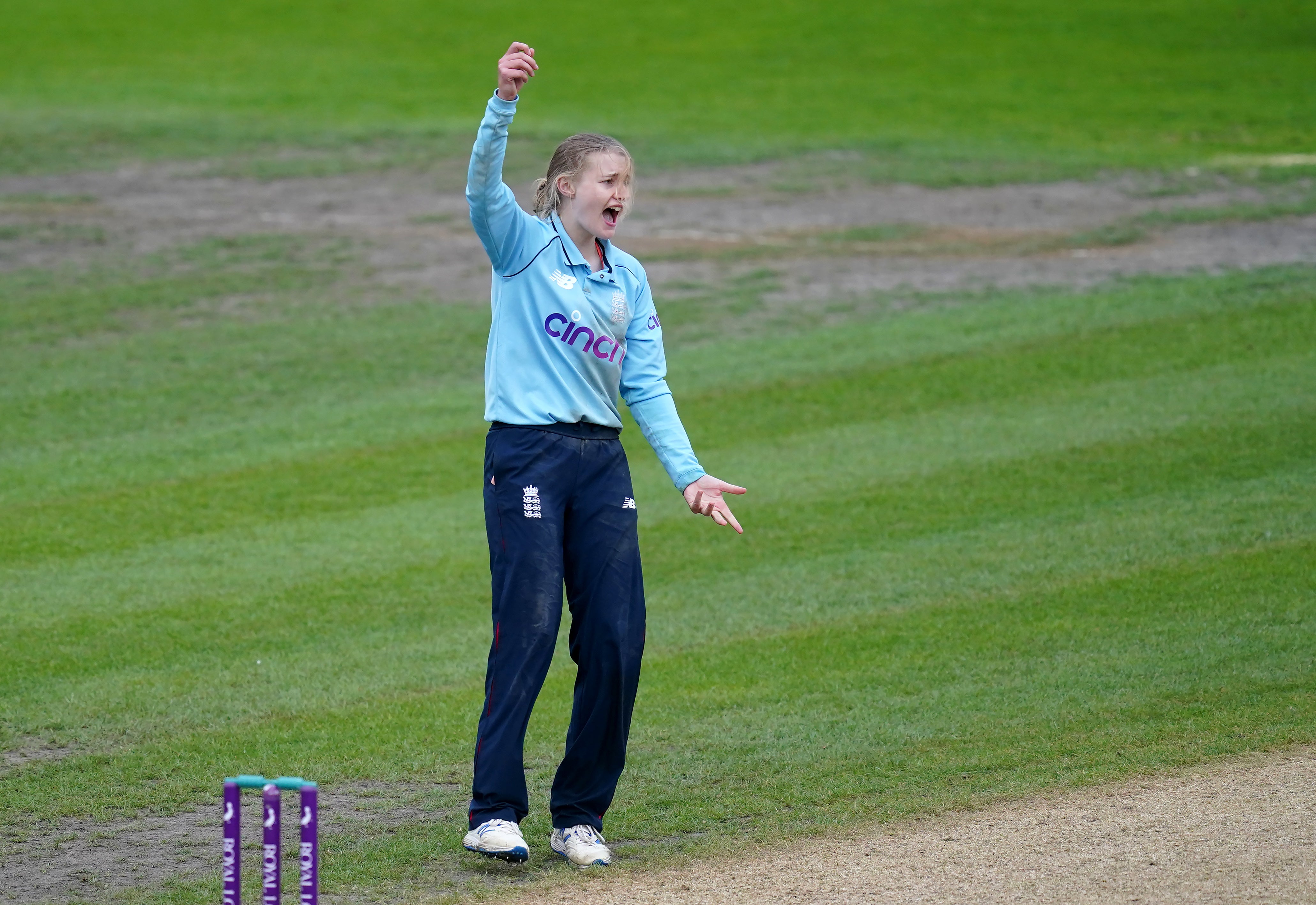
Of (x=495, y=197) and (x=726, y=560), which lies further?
(x=726, y=560)

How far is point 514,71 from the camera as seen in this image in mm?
5137

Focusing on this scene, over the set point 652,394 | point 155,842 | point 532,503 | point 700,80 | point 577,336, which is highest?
point 700,80

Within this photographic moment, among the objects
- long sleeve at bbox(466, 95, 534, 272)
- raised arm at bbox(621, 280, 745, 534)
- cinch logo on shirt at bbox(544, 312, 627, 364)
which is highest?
long sleeve at bbox(466, 95, 534, 272)

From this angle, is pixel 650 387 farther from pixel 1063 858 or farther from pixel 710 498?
pixel 1063 858

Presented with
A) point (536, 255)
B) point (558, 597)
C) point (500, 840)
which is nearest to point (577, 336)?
point (536, 255)

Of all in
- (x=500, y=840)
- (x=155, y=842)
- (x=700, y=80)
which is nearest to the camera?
(x=500, y=840)

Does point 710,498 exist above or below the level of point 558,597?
above

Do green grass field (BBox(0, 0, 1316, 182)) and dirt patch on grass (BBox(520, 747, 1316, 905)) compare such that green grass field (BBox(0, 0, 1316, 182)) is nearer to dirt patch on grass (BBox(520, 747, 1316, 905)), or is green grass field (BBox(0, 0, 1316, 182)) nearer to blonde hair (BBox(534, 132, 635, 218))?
dirt patch on grass (BBox(520, 747, 1316, 905))

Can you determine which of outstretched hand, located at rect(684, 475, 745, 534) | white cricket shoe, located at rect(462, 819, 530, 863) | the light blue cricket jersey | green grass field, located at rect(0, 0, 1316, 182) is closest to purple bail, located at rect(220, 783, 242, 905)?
white cricket shoe, located at rect(462, 819, 530, 863)

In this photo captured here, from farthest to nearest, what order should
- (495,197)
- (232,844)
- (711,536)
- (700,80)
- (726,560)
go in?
(700,80) → (711,536) → (726,560) → (495,197) → (232,844)

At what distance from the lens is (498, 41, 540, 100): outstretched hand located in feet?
16.8

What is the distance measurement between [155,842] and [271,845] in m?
2.01

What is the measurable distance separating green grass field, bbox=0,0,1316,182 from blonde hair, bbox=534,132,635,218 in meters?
17.0

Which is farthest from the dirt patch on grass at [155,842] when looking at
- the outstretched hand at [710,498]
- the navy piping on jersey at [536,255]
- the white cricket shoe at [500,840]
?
the navy piping on jersey at [536,255]
